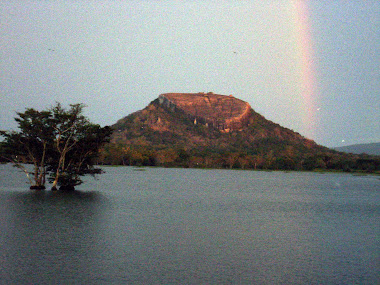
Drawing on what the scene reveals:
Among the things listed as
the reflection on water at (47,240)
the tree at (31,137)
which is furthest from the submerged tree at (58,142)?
the reflection on water at (47,240)

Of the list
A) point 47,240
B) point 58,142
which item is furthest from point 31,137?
point 47,240

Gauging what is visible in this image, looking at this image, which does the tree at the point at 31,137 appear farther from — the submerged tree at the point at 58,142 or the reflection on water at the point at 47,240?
the reflection on water at the point at 47,240

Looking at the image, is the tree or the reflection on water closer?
the reflection on water

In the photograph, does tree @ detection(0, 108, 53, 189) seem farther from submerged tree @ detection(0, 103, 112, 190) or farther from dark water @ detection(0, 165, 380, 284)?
dark water @ detection(0, 165, 380, 284)

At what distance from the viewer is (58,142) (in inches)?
2218

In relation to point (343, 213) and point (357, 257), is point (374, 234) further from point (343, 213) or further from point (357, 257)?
point (343, 213)

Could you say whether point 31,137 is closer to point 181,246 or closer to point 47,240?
point 47,240

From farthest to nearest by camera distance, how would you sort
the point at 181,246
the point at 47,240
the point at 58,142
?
the point at 58,142, the point at 47,240, the point at 181,246

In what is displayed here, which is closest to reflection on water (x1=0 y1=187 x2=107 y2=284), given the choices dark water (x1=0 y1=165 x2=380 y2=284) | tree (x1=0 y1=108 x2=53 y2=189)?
dark water (x1=0 y1=165 x2=380 y2=284)

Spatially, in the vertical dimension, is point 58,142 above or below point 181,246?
above

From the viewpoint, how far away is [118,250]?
934 inches

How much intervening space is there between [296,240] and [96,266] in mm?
15019

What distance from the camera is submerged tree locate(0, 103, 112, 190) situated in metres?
57.2

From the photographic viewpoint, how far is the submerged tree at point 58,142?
2253 inches
